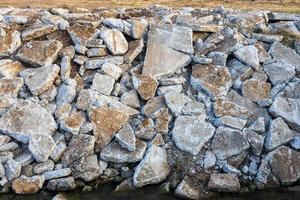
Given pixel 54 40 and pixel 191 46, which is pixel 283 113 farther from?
pixel 54 40

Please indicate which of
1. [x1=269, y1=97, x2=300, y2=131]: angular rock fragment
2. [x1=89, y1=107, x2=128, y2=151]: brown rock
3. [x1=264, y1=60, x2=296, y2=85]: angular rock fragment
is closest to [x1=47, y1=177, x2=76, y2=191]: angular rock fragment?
[x1=89, y1=107, x2=128, y2=151]: brown rock

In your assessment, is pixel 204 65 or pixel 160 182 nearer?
pixel 160 182

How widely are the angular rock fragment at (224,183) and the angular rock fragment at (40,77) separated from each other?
4207 millimetres

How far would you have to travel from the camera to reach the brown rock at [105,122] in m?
10.9

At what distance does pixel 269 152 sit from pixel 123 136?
307cm

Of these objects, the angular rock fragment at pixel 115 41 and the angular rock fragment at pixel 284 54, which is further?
the angular rock fragment at pixel 284 54

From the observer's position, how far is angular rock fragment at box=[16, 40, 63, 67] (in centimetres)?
1202

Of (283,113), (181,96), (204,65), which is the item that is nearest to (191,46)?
(204,65)

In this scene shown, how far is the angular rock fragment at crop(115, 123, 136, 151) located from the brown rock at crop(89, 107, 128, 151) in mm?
135

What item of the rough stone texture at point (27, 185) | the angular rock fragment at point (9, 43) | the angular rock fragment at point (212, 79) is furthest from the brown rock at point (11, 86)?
the angular rock fragment at point (212, 79)

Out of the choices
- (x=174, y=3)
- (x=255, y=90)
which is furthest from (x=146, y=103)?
(x=174, y=3)

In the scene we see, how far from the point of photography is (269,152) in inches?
424

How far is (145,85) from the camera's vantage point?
11.7m

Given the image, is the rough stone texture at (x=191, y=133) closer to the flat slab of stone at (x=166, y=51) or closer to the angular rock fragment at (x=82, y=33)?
the flat slab of stone at (x=166, y=51)
